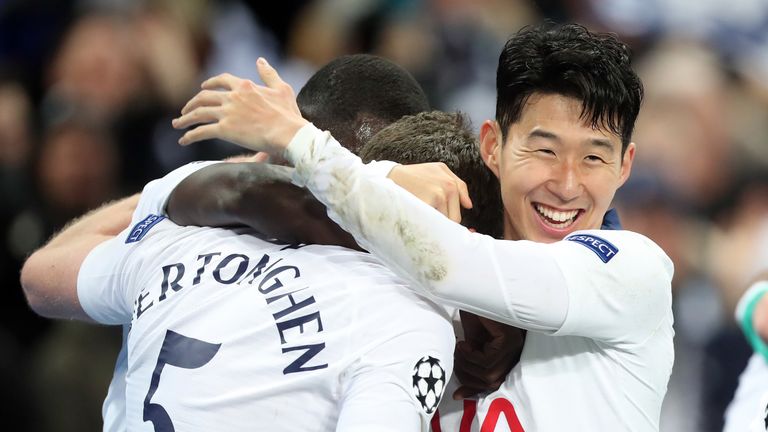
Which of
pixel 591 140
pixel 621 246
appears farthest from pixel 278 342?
pixel 591 140

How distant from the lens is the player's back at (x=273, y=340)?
223 cm

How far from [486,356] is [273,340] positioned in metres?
0.58

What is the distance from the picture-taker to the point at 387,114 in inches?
125

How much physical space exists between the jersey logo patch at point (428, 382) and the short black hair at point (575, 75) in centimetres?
89

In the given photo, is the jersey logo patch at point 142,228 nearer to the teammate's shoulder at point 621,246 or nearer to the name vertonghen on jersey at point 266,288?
the name vertonghen on jersey at point 266,288

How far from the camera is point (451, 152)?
269cm

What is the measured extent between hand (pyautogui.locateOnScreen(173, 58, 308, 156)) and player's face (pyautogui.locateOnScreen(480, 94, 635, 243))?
65 cm

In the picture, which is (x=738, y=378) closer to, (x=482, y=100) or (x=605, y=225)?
(x=482, y=100)

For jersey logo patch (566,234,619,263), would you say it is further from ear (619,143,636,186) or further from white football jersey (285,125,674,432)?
ear (619,143,636,186)

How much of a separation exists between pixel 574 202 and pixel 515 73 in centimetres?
41

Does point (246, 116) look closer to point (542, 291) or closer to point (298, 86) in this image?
point (542, 291)

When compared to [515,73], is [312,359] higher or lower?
lower

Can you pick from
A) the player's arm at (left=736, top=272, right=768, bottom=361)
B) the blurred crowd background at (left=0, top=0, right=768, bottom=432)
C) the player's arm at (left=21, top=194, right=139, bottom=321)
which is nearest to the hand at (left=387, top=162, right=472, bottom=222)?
the player's arm at (left=21, top=194, right=139, bottom=321)

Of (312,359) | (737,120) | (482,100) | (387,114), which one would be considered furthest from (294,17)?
(312,359)
